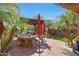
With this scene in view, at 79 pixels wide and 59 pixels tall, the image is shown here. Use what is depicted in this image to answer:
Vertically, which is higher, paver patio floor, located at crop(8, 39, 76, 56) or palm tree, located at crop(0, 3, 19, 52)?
palm tree, located at crop(0, 3, 19, 52)

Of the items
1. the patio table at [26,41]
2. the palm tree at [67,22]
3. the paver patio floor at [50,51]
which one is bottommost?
the paver patio floor at [50,51]

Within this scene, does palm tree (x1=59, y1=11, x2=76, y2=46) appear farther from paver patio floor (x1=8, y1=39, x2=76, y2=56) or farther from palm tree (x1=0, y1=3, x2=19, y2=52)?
palm tree (x1=0, y1=3, x2=19, y2=52)

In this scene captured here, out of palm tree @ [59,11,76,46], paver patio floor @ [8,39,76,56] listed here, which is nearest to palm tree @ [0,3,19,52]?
paver patio floor @ [8,39,76,56]

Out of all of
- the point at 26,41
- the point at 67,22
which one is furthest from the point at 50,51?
the point at 67,22

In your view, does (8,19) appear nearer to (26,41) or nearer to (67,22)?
(26,41)

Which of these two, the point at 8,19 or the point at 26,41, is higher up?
the point at 8,19

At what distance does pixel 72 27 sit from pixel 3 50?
100 cm

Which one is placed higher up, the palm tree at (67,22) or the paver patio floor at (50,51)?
the palm tree at (67,22)

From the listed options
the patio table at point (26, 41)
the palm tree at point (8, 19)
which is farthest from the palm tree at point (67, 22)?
the palm tree at point (8, 19)

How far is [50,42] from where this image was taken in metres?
2.93

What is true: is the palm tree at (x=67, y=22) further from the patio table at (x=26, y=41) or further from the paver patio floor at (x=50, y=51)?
the patio table at (x=26, y=41)

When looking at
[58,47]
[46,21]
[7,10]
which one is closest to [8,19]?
[7,10]

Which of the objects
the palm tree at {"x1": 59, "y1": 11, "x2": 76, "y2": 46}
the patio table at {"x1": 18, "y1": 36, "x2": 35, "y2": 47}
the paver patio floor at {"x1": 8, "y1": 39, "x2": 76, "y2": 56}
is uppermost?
the palm tree at {"x1": 59, "y1": 11, "x2": 76, "y2": 46}

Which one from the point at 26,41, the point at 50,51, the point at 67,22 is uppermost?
the point at 67,22
